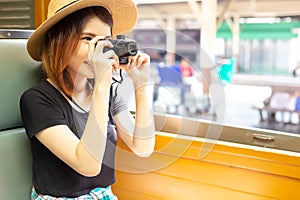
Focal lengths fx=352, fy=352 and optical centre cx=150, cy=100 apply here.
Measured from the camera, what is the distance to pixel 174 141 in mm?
1378

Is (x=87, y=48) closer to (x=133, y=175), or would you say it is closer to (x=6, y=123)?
(x=6, y=123)

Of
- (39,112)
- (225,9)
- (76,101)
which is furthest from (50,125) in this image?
(225,9)

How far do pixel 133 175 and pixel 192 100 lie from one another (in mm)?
415

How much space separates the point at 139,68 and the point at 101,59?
22 centimetres

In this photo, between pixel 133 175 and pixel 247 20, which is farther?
pixel 247 20

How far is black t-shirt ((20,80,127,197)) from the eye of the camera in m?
0.97

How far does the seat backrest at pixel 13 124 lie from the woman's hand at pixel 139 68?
0.35 meters

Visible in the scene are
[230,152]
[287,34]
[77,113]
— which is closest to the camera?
[77,113]

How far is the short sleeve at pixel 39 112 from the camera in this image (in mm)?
954

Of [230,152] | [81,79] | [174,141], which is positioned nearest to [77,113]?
[81,79]

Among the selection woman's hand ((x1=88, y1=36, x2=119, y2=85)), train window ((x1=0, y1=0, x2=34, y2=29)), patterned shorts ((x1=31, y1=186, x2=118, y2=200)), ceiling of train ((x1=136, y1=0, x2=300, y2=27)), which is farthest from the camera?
ceiling of train ((x1=136, y1=0, x2=300, y2=27))

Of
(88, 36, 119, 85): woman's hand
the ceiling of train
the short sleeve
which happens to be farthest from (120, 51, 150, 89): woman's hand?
the ceiling of train

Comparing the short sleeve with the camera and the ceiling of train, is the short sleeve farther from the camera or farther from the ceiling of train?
the ceiling of train

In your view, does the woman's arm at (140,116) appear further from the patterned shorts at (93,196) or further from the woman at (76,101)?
the patterned shorts at (93,196)
